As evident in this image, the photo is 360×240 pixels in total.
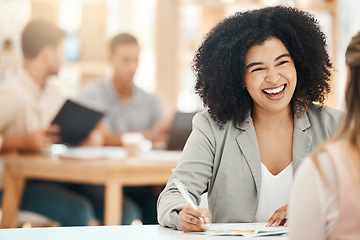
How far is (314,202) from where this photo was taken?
2.72 ft

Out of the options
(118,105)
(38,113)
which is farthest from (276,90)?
(118,105)

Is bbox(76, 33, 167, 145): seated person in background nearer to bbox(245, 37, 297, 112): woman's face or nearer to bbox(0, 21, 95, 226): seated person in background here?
bbox(0, 21, 95, 226): seated person in background

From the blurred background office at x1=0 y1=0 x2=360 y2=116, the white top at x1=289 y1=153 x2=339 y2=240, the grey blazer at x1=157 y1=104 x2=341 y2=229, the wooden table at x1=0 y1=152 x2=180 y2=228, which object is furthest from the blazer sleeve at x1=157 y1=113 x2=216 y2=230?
the blurred background office at x1=0 y1=0 x2=360 y2=116

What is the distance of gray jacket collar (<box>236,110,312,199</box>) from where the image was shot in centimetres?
161

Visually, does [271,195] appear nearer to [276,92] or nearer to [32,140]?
[276,92]

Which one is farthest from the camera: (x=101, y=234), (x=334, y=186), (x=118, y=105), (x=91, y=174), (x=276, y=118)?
(x=118, y=105)

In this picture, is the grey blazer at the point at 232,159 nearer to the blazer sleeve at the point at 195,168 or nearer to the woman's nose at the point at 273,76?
the blazer sleeve at the point at 195,168

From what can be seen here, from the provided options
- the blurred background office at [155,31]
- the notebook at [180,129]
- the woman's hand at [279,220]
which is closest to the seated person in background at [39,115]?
the notebook at [180,129]

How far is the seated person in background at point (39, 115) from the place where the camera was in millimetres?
3005

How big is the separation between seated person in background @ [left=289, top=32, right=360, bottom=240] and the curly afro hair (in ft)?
2.56

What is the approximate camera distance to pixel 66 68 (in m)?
4.96

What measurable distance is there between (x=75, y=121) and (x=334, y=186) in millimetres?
2398

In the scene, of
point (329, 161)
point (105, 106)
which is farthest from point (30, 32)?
point (329, 161)

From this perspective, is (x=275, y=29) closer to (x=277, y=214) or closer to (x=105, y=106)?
(x=277, y=214)
